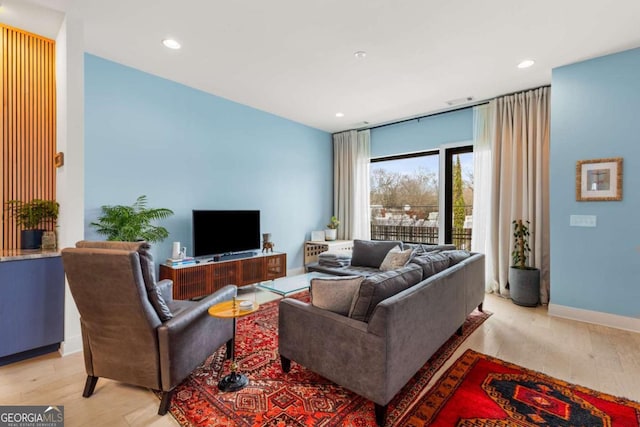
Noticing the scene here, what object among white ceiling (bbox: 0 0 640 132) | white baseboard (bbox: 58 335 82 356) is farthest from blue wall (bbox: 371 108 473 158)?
white baseboard (bbox: 58 335 82 356)

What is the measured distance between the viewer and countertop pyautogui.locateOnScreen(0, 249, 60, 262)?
229 centimetres

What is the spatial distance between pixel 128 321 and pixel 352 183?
189 inches

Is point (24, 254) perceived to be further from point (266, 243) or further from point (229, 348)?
point (266, 243)

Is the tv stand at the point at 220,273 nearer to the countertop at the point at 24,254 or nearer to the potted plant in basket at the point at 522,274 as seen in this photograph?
the countertop at the point at 24,254

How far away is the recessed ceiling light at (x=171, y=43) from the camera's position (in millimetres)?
2891

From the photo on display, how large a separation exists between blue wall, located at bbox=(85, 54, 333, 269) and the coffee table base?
2.25m

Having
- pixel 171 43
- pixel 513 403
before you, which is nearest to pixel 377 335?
pixel 513 403

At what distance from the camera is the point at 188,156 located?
157 inches

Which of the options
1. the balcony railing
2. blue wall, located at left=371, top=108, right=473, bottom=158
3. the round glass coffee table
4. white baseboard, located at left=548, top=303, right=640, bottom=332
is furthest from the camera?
the balcony railing

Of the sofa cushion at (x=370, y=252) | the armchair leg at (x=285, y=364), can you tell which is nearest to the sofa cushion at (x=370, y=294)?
the armchair leg at (x=285, y=364)

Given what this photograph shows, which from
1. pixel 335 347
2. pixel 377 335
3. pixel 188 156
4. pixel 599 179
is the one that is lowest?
pixel 335 347

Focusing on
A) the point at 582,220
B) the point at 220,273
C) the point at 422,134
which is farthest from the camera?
the point at 422,134

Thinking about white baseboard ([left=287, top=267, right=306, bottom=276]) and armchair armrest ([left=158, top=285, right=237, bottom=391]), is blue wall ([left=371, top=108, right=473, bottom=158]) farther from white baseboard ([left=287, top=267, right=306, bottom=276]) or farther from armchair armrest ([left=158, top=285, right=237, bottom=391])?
armchair armrest ([left=158, top=285, right=237, bottom=391])

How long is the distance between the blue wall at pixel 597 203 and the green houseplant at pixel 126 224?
15.2 feet
